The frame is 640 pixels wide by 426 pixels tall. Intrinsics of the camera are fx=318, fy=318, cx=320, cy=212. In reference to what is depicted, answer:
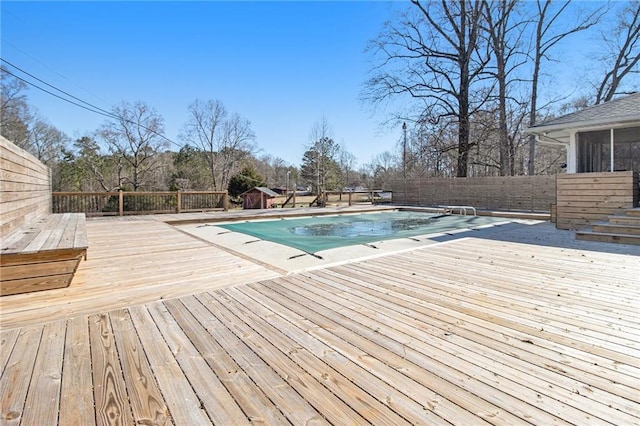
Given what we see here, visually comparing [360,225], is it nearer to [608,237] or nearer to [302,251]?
[302,251]

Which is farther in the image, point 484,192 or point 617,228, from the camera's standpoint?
point 484,192

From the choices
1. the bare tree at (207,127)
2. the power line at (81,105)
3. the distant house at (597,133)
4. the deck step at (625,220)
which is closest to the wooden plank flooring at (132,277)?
the deck step at (625,220)

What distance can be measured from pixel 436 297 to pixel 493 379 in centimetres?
111

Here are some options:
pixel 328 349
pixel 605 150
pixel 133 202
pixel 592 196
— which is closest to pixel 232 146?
pixel 133 202

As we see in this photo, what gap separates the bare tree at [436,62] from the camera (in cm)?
1388

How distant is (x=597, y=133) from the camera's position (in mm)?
6973

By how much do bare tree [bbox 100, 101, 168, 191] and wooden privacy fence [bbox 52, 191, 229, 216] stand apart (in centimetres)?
798

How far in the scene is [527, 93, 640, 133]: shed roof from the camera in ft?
19.5

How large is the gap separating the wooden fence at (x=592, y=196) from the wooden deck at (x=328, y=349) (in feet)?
12.4

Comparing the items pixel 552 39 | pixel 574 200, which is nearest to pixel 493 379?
pixel 574 200

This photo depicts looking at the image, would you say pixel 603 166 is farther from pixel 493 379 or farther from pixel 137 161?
pixel 137 161

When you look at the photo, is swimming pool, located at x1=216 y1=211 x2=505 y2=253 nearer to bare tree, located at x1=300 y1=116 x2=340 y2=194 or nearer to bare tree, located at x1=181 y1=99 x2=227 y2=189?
bare tree, located at x1=300 y1=116 x2=340 y2=194

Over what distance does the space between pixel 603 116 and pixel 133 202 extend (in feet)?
39.7

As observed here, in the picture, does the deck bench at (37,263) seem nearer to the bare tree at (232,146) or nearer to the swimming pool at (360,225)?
the swimming pool at (360,225)
